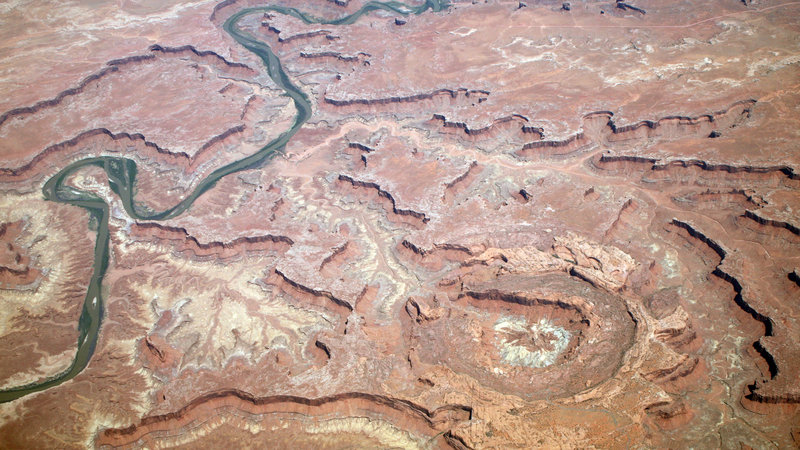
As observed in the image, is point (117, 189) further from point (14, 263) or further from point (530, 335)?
point (530, 335)

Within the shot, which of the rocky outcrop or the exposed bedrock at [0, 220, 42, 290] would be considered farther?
the rocky outcrop

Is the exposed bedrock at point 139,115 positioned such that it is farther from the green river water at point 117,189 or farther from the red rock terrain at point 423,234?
the green river water at point 117,189

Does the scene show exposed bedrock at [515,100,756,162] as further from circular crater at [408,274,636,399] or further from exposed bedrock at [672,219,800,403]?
circular crater at [408,274,636,399]

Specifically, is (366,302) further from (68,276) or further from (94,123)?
(94,123)

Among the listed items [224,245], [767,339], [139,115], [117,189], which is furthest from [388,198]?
[139,115]

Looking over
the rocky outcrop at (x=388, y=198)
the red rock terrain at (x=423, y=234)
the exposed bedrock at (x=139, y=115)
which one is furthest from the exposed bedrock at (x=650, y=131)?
the exposed bedrock at (x=139, y=115)

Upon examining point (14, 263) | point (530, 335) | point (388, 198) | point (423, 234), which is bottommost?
point (530, 335)

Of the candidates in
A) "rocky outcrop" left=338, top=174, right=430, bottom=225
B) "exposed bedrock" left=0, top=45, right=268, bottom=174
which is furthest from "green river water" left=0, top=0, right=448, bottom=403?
"rocky outcrop" left=338, top=174, right=430, bottom=225
